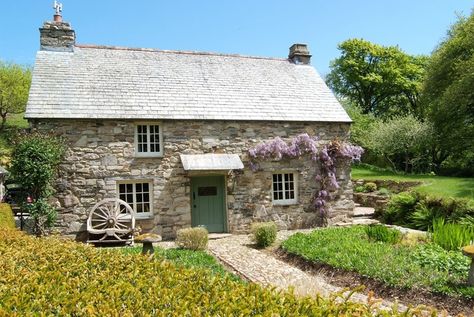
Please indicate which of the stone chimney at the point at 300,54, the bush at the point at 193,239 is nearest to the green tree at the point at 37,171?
the bush at the point at 193,239

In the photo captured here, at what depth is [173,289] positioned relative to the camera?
3.44m

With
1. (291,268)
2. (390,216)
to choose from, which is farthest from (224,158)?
(390,216)

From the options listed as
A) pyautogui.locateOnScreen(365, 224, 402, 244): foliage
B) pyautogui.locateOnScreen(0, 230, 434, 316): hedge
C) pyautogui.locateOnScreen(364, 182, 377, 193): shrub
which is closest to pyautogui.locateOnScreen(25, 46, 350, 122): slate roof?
pyautogui.locateOnScreen(365, 224, 402, 244): foliage

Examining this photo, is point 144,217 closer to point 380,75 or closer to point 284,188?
point 284,188

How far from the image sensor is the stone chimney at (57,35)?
46.1 ft

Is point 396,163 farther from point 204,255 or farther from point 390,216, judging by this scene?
point 204,255

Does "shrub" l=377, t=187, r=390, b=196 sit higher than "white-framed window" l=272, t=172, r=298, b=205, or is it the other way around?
"white-framed window" l=272, t=172, r=298, b=205

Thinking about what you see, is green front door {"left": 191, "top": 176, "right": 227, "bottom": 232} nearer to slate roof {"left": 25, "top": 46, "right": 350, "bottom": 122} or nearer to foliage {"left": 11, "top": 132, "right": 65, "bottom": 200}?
slate roof {"left": 25, "top": 46, "right": 350, "bottom": 122}

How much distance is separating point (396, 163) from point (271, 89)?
19.5 m

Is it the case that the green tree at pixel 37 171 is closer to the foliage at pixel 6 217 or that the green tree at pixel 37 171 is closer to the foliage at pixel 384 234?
the foliage at pixel 6 217

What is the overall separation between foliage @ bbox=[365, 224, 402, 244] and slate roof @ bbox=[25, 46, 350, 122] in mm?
5330

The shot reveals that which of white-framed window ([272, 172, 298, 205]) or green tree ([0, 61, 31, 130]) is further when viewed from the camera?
green tree ([0, 61, 31, 130])

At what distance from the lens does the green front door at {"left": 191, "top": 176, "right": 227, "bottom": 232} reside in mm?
13250

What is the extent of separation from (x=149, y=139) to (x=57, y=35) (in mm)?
5628
